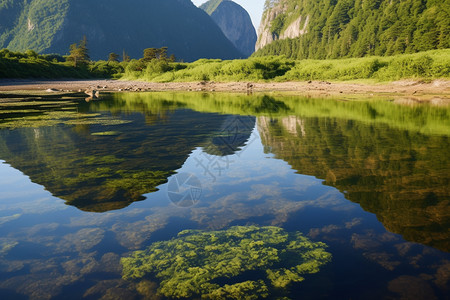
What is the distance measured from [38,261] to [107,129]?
1032 cm

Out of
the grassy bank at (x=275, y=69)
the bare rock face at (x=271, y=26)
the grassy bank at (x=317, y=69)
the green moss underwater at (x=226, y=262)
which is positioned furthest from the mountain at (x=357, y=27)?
the green moss underwater at (x=226, y=262)

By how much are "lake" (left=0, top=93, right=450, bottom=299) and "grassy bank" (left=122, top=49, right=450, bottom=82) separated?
28449 mm

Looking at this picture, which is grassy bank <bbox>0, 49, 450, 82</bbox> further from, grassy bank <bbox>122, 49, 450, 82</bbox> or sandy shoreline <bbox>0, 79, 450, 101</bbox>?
sandy shoreline <bbox>0, 79, 450, 101</bbox>

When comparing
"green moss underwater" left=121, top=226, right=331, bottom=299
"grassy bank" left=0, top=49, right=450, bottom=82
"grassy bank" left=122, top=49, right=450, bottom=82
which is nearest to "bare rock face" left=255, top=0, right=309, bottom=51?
"grassy bank" left=0, top=49, right=450, bottom=82

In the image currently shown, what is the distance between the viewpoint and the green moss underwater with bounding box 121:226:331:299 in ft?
12.2

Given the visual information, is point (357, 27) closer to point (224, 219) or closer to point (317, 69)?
point (317, 69)

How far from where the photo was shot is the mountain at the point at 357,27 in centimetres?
6694

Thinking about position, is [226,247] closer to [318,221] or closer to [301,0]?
[318,221]

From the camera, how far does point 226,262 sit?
4.26 m

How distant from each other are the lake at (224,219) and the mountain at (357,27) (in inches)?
2731

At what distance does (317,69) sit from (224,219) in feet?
157

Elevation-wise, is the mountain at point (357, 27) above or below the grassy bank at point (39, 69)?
above

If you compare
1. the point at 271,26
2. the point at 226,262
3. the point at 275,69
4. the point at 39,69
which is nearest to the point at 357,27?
the point at 275,69

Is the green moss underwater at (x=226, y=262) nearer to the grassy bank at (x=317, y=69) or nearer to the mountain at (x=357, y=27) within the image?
the grassy bank at (x=317, y=69)
